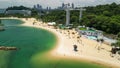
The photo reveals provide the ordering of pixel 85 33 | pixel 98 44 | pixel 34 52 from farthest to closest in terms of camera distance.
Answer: pixel 85 33 → pixel 98 44 → pixel 34 52

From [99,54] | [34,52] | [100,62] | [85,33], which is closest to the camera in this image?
[100,62]

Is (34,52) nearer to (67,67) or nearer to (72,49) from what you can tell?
(72,49)

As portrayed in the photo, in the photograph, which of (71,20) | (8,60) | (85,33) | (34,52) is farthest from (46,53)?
(71,20)

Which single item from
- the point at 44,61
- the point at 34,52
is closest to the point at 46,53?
the point at 34,52

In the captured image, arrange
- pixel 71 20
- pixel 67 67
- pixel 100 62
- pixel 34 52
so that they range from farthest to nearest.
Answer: pixel 71 20 < pixel 34 52 < pixel 100 62 < pixel 67 67

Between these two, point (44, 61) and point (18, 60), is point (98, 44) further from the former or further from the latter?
point (18, 60)

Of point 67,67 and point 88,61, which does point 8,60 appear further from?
point 88,61

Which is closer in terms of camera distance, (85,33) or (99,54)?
(99,54)

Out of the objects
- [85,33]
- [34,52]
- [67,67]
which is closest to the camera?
[67,67]

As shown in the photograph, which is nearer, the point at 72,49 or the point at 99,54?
the point at 99,54
